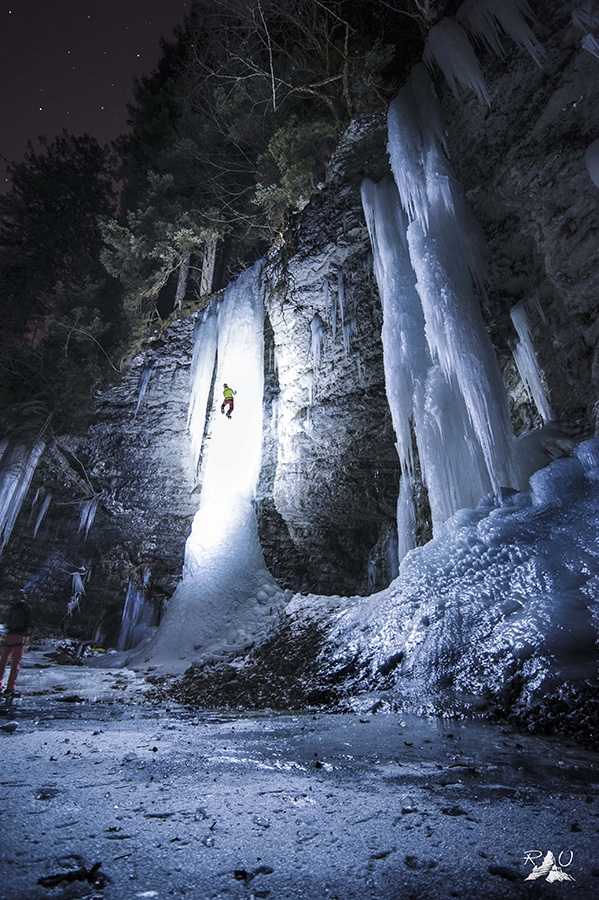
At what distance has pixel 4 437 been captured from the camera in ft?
44.0

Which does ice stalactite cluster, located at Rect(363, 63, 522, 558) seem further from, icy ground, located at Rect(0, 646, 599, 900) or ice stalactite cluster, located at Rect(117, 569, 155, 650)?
ice stalactite cluster, located at Rect(117, 569, 155, 650)

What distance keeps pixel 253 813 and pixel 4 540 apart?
47.7ft

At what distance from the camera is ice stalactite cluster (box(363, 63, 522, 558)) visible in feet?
19.7

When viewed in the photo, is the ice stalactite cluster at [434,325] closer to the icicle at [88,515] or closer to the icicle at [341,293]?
the icicle at [341,293]

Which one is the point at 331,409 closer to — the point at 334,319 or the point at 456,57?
the point at 334,319

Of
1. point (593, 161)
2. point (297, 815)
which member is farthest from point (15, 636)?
point (593, 161)

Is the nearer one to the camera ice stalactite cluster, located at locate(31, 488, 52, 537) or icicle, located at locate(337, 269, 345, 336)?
icicle, located at locate(337, 269, 345, 336)

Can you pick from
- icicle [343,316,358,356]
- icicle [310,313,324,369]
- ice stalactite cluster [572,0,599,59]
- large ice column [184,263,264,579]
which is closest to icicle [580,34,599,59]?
ice stalactite cluster [572,0,599,59]

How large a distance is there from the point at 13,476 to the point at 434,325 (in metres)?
12.9

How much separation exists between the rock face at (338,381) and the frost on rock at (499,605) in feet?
6.03

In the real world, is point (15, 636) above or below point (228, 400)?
below

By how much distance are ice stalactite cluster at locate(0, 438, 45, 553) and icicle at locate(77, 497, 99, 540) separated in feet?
5.81

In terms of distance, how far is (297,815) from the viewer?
1.30 m

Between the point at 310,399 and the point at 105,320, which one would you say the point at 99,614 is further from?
the point at 105,320
